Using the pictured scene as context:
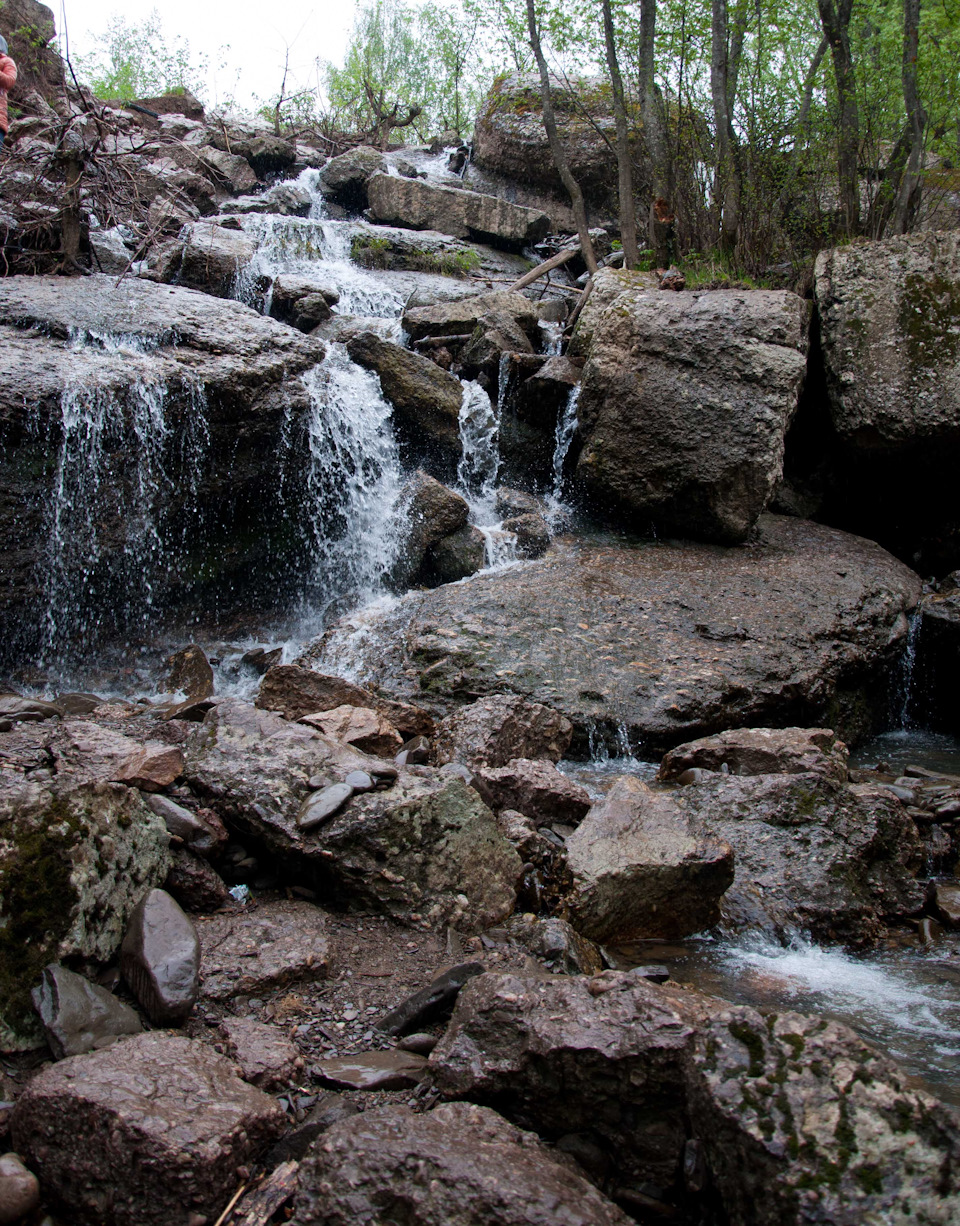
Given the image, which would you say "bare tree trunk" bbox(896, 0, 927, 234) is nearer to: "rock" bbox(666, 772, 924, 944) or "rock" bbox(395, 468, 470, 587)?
"rock" bbox(395, 468, 470, 587)

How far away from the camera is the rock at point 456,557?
7.52 metres

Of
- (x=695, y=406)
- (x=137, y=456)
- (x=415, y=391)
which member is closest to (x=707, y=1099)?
(x=137, y=456)

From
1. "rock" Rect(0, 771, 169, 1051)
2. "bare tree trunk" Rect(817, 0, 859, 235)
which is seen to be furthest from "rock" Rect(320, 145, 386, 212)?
"rock" Rect(0, 771, 169, 1051)

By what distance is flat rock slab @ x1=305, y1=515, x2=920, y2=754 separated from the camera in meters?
5.43

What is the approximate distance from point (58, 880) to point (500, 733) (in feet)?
8.65

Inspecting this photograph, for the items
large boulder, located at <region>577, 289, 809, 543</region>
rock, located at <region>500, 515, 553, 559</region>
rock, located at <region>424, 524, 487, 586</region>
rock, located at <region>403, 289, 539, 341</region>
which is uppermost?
rock, located at <region>403, 289, 539, 341</region>

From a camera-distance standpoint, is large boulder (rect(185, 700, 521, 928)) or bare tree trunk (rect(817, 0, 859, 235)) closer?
large boulder (rect(185, 700, 521, 928))

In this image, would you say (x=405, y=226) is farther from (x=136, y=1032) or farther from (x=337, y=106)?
(x=136, y=1032)

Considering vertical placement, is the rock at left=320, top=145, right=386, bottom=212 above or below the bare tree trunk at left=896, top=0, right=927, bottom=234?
above

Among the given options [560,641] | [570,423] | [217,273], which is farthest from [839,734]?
[217,273]

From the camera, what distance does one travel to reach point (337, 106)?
21.7m

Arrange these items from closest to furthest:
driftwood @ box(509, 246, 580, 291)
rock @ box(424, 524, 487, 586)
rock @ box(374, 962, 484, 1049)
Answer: rock @ box(374, 962, 484, 1049)
rock @ box(424, 524, 487, 586)
driftwood @ box(509, 246, 580, 291)

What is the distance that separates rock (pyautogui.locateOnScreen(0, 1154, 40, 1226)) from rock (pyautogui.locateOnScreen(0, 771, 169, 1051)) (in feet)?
1.18

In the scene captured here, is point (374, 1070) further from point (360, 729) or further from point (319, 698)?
point (319, 698)
